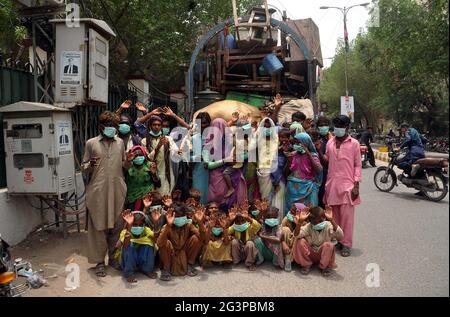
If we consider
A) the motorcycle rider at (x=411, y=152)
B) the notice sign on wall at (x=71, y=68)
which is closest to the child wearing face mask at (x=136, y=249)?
the notice sign on wall at (x=71, y=68)

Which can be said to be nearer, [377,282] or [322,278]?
[377,282]

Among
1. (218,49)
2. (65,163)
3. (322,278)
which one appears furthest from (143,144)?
(218,49)

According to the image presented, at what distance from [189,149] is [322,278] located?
2.14m

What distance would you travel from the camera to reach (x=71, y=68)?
509 cm

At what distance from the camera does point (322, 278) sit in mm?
3639

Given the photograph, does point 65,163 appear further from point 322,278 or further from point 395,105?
point 395,105

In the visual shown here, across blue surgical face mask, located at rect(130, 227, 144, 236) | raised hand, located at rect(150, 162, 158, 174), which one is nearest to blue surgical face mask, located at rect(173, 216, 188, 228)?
blue surgical face mask, located at rect(130, 227, 144, 236)

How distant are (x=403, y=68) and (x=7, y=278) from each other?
52.1ft

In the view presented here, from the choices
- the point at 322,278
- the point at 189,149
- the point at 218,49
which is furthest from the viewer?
the point at 218,49

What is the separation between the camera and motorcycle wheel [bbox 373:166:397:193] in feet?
25.1

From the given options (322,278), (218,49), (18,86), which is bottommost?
(322,278)

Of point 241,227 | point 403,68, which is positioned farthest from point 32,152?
point 403,68

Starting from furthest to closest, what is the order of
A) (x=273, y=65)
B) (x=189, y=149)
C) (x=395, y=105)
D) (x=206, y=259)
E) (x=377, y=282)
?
1. (x=395, y=105)
2. (x=273, y=65)
3. (x=189, y=149)
4. (x=206, y=259)
5. (x=377, y=282)

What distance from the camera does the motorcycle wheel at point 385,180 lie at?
25.1 feet
